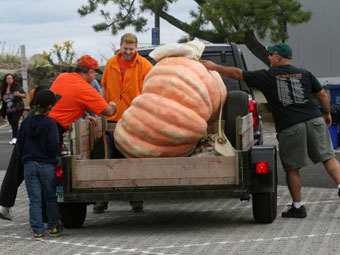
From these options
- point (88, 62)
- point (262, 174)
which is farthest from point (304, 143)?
point (88, 62)

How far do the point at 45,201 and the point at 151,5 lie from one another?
19769 millimetres

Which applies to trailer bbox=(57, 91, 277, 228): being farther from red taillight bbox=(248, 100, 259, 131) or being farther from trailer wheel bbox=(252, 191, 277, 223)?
red taillight bbox=(248, 100, 259, 131)

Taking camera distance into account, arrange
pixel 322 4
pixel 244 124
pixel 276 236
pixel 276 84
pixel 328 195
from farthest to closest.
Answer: pixel 322 4 → pixel 328 195 → pixel 276 84 → pixel 244 124 → pixel 276 236

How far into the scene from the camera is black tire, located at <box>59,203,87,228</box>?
380 inches

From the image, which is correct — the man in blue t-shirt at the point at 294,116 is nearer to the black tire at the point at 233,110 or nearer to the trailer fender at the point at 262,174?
the black tire at the point at 233,110

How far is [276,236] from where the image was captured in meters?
8.69

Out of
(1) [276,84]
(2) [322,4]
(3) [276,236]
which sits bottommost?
(3) [276,236]

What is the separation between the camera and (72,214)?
31.9ft

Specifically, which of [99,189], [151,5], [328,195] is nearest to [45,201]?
[99,189]

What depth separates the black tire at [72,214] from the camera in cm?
966

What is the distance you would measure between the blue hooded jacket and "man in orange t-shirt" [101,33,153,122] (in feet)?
6.86

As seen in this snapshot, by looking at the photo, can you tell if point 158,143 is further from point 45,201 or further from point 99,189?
point 45,201

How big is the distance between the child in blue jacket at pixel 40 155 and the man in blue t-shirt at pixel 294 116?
1.96 metres

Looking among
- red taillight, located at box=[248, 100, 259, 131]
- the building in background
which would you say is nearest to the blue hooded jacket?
red taillight, located at box=[248, 100, 259, 131]
